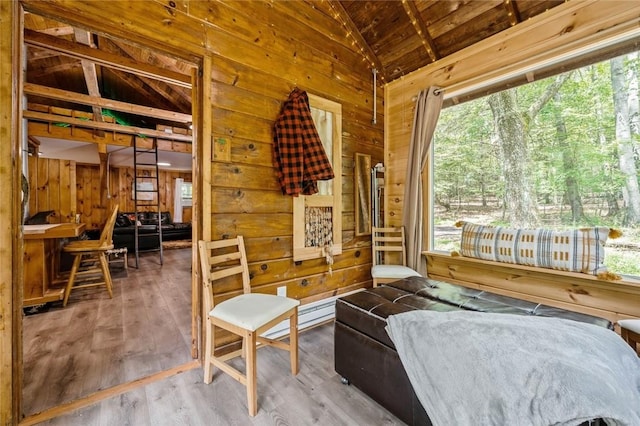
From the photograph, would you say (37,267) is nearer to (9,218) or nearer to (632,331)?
(9,218)

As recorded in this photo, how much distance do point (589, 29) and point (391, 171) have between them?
192 cm

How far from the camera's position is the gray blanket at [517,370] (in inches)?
31.6

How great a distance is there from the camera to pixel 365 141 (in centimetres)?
314

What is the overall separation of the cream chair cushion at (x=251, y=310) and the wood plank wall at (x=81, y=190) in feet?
19.3

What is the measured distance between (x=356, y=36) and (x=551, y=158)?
2206 millimetres

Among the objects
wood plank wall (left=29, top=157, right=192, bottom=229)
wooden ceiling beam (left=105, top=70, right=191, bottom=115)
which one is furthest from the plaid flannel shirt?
wood plank wall (left=29, top=157, right=192, bottom=229)

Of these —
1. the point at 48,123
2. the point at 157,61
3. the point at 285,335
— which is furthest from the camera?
the point at 48,123

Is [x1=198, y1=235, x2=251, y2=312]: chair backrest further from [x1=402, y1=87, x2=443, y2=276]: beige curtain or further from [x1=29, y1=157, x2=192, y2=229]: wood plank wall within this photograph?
[x1=29, y1=157, x2=192, y2=229]: wood plank wall

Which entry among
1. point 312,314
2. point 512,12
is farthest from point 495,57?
point 312,314

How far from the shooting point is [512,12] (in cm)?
225

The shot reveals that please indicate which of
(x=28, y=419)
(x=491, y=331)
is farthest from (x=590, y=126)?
(x=28, y=419)

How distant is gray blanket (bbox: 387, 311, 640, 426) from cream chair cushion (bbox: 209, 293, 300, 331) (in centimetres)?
75

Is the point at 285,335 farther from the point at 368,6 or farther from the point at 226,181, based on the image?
the point at 368,6

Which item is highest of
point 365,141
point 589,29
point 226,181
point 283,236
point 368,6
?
point 368,6
